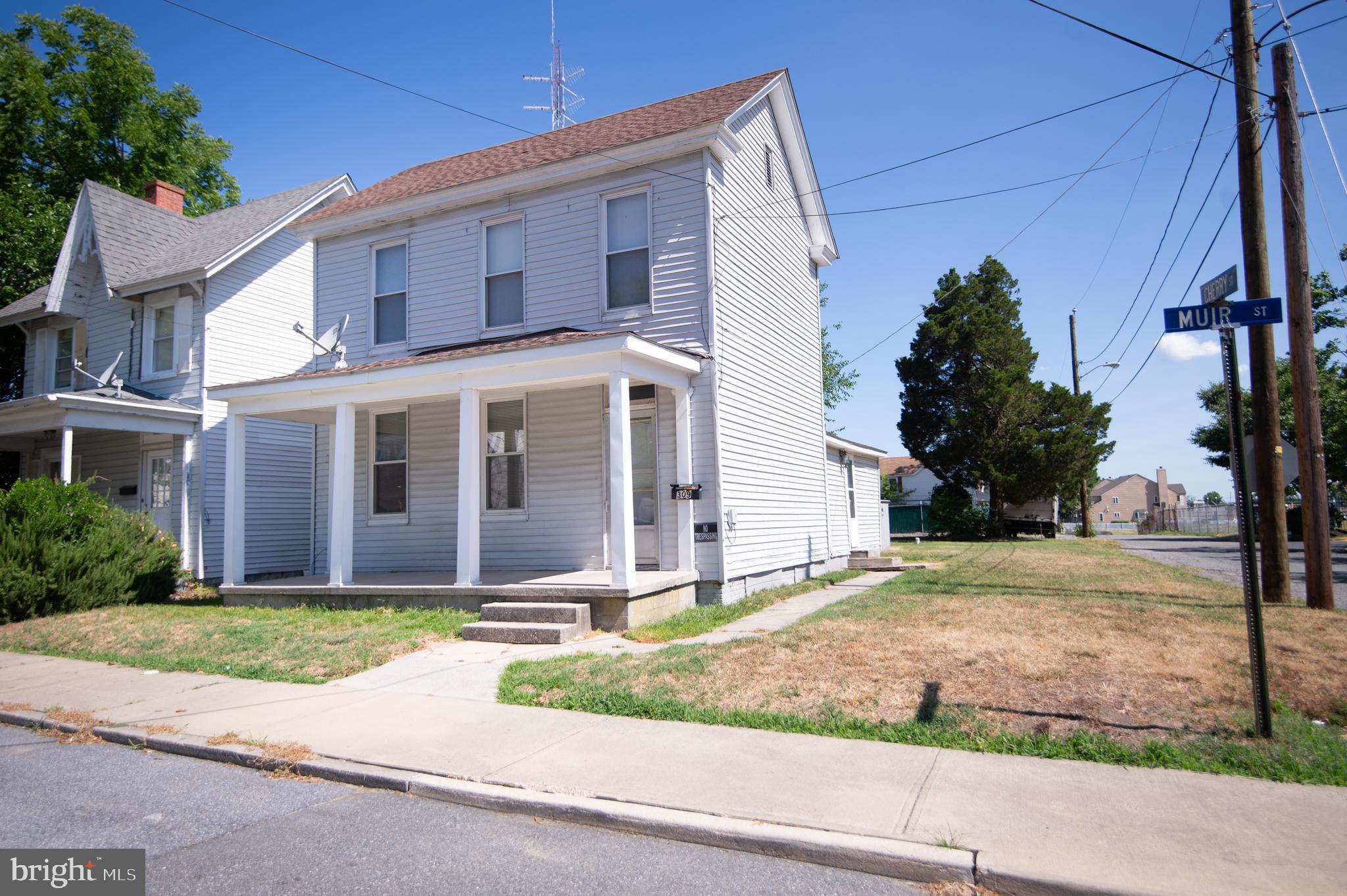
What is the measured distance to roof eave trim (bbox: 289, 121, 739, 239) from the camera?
10930 mm

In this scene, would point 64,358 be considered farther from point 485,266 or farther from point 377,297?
point 485,266

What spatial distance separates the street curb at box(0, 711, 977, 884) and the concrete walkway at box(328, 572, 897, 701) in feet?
5.68

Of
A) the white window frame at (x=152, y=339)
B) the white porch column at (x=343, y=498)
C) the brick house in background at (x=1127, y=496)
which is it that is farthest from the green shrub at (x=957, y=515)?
the brick house in background at (x=1127, y=496)

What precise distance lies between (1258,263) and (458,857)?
11.3 metres

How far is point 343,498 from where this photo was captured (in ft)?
35.6

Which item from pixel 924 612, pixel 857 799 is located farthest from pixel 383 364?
pixel 857 799

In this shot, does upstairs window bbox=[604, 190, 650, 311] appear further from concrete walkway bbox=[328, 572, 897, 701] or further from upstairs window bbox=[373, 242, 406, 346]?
concrete walkway bbox=[328, 572, 897, 701]

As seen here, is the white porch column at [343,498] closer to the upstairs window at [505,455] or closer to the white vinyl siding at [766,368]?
the upstairs window at [505,455]

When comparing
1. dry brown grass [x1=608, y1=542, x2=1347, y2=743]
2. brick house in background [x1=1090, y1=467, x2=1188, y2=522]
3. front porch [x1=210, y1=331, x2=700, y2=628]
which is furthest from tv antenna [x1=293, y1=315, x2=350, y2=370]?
brick house in background [x1=1090, y1=467, x2=1188, y2=522]

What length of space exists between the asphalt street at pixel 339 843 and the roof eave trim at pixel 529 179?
9.06m

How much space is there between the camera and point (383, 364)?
1067 cm

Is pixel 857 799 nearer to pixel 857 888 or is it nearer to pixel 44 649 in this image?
pixel 857 888

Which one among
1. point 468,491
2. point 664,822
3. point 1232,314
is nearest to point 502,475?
point 468,491

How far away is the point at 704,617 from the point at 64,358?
1815 centimetres
